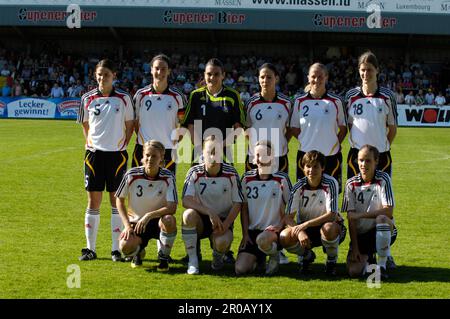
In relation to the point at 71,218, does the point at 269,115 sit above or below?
above

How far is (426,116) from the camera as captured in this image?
26734mm

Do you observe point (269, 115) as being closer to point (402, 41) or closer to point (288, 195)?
point (288, 195)

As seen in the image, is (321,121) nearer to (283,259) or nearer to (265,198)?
(265,198)

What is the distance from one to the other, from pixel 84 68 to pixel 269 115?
2690 cm

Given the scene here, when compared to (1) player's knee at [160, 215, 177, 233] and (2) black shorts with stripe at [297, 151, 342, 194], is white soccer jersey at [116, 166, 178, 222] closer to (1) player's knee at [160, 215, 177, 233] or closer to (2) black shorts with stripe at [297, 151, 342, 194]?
(1) player's knee at [160, 215, 177, 233]

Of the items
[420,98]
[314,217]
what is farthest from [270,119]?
[420,98]

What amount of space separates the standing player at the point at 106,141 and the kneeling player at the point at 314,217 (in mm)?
1682

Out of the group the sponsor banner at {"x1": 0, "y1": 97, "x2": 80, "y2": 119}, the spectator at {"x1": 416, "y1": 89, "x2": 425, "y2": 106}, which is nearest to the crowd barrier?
the sponsor banner at {"x1": 0, "y1": 97, "x2": 80, "y2": 119}

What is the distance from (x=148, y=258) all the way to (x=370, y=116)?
→ 239cm

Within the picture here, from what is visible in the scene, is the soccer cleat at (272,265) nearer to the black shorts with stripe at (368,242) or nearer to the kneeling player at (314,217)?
the kneeling player at (314,217)

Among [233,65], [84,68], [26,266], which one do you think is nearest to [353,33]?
[233,65]

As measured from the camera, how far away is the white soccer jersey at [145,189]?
6117 mm

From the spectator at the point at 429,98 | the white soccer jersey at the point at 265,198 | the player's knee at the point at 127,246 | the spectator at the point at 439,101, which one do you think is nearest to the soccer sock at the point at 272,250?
the white soccer jersey at the point at 265,198
